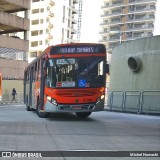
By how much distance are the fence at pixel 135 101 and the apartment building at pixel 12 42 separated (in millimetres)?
23931

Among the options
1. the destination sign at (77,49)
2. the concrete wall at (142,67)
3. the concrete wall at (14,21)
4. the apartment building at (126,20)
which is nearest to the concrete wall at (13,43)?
the concrete wall at (14,21)

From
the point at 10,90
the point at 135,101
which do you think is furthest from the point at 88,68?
the point at 10,90

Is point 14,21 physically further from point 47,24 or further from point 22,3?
point 47,24

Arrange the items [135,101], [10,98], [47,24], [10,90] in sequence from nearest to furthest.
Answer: [135,101] < [10,98] < [10,90] < [47,24]

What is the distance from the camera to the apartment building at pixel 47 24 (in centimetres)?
8419

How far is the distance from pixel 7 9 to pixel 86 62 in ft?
120

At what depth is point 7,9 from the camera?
156 ft

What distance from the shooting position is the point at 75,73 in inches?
530

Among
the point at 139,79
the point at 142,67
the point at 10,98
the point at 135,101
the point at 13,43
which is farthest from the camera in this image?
the point at 13,43

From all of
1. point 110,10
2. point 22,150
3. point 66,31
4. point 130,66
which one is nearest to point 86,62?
point 22,150

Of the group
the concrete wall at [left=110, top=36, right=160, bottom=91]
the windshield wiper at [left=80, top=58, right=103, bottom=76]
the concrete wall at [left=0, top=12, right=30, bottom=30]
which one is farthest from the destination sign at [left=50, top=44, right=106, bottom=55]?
the concrete wall at [left=0, top=12, right=30, bottom=30]

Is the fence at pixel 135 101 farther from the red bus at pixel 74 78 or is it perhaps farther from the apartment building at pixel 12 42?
the apartment building at pixel 12 42

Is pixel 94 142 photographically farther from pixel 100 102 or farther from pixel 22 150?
pixel 100 102

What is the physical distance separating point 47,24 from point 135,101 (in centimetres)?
6702
